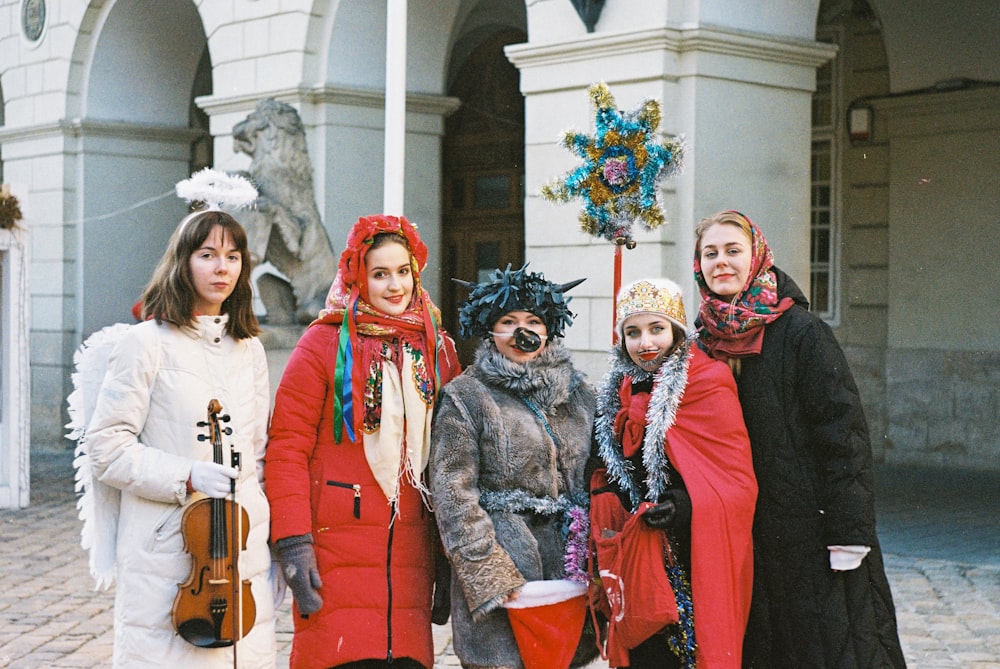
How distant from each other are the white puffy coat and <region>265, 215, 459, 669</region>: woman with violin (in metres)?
0.15

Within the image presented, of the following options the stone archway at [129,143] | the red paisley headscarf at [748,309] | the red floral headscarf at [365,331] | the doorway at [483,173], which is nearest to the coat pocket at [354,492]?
the red floral headscarf at [365,331]

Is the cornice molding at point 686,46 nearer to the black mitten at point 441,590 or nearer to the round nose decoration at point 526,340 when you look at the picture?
the round nose decoration at point 526,340

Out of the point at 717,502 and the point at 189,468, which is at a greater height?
the point at 189,468

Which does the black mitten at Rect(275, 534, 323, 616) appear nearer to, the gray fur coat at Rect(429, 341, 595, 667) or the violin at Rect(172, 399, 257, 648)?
the violin at Rect(172, 399, 257, 648)

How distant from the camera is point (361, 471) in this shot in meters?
4.12

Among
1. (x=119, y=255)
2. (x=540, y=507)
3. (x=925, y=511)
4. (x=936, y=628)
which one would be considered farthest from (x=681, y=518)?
(x=119, y=255)

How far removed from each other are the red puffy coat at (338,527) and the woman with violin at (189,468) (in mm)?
100

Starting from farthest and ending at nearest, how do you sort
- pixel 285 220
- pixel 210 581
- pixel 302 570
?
1. pixel 285 220
2. pixel 302 570
3. pixel 210 581

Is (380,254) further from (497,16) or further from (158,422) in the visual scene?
(497,16)

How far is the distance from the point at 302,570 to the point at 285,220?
21.6ft

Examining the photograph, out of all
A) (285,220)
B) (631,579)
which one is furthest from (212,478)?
(285,220)

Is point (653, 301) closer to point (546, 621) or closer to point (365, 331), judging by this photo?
point (365, 331)

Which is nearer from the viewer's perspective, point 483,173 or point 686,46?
point 686,46

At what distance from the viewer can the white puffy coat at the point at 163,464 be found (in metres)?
3.71
